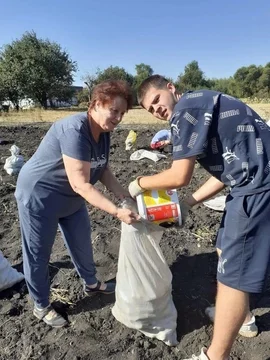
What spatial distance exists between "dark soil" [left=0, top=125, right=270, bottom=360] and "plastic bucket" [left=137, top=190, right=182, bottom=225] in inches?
31.3

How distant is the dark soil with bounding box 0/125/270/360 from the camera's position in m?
1.99

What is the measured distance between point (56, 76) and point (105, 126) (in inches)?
1354

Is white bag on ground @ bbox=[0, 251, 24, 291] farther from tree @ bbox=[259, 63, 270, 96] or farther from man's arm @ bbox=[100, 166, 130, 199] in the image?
tree @ bbox=[259, 63, 270, 96]

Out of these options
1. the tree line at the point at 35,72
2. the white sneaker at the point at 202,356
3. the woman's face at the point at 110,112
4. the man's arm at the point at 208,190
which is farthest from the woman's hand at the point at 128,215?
the tree line at the point at 35,72

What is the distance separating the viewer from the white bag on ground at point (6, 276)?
250 cm

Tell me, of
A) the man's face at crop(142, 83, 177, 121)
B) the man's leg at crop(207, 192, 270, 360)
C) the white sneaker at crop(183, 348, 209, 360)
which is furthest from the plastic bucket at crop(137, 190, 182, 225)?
the white sneaker at crop(183, 348, 209, 360)

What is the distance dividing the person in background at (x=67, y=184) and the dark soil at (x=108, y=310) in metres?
0.15

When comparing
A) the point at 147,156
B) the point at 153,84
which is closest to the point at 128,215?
the point at 153,84

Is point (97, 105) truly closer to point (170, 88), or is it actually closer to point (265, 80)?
point (170, 88)

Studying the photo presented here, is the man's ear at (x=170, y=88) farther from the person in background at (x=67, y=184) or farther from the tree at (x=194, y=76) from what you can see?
the tree at (x=194, y=76)

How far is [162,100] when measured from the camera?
1650 millimetres

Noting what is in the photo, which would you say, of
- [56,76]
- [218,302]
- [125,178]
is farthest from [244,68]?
[218,302]

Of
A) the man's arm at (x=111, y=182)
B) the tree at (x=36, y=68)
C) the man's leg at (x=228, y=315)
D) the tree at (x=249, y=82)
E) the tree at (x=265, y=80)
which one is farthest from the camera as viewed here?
the tree at (x=249, y=82)

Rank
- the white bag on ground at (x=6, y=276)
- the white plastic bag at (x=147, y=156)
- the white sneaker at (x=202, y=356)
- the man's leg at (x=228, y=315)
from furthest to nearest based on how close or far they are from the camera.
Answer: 1. the white plastic bag at (x=147, y=156)
2. the white bag on ground at (x=6, y=276)
3. the white sneaker at (x=202, y=356)
4. the man's leg at (x=228, y=315)
